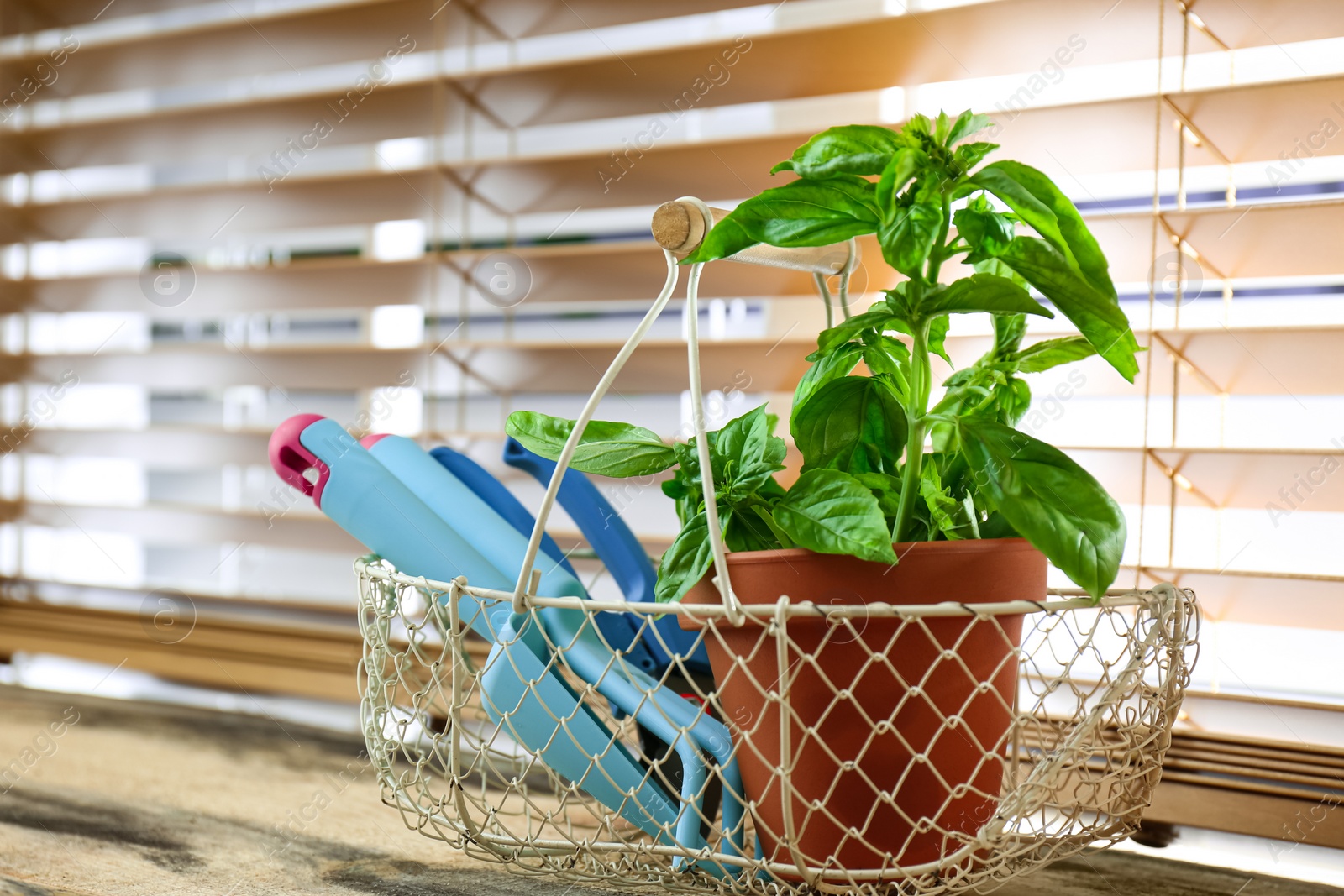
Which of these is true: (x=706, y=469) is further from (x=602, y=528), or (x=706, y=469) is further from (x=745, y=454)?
(x=602, y=528)

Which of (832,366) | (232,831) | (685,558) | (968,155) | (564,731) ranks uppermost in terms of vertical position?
(968,155)

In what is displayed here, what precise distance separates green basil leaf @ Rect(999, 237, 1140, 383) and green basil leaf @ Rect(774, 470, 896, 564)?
13 cm

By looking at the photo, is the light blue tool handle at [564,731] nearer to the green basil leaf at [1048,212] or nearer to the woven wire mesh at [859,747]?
the woven wire mesh at [859,747]

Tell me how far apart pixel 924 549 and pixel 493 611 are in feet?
0.93

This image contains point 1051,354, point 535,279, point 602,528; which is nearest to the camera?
point 1051,354

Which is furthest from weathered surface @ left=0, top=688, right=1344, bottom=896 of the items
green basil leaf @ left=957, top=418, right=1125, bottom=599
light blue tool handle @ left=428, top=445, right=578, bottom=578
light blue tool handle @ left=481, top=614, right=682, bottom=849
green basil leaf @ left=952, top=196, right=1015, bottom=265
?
green basil leaf @ left=952, top=196, right=1015, bottom=265

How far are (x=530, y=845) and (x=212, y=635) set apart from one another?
0.89m

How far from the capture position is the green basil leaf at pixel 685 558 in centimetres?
54

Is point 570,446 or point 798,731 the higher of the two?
point 570,446

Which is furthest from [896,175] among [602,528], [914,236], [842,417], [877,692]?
[602,528]

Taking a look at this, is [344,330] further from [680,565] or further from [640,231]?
[680,565]

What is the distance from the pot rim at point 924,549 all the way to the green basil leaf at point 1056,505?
0.10 feet

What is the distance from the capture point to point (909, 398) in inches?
21.7

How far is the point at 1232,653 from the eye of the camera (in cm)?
84
